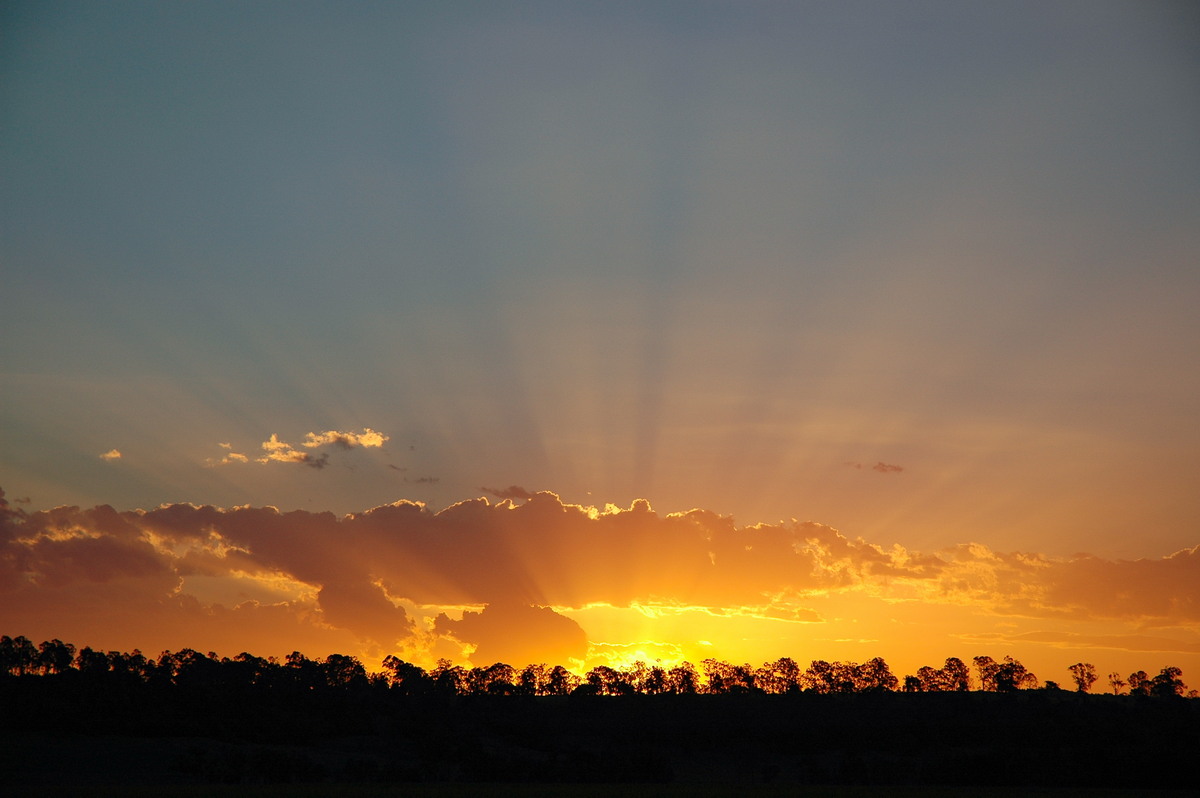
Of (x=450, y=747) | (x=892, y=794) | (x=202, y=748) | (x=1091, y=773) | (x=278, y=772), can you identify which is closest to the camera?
(x=892, y=794)

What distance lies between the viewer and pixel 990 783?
546ft

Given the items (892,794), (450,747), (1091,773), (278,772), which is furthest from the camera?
(450,747)

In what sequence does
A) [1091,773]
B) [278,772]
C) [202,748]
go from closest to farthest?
[278,772], [1091,773], [202,748]

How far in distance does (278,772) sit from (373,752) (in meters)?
49.2

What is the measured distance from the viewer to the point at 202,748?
172000 mm

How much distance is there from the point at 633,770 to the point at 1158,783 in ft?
309

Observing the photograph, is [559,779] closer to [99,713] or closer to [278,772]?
[278,772]

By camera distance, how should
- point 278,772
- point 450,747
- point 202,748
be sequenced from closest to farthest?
point 278,772 → point 202,748 → point 450,747

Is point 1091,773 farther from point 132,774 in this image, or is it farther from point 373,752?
point 132,774

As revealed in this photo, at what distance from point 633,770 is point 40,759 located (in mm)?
110689

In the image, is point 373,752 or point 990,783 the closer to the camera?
point 990,783

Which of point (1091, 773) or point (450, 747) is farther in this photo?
point (450, 747)

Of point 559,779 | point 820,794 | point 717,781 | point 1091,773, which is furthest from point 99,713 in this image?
point 1091,773

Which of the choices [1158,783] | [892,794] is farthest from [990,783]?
[892,794]
